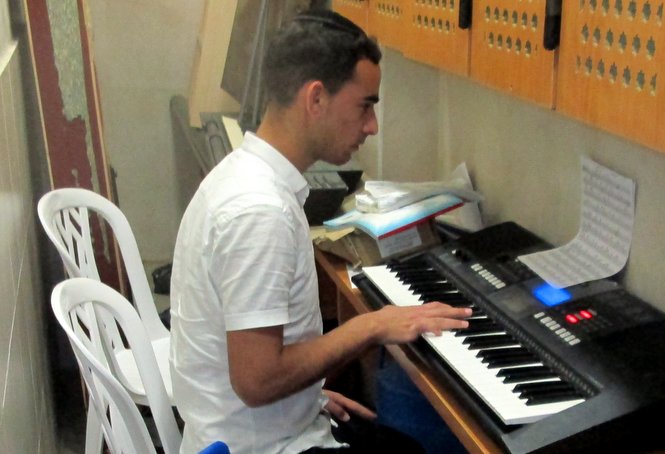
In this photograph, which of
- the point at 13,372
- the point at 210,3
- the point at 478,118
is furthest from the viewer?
the point at 210,3

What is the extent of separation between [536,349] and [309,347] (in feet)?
1.24

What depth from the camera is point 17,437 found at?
1.56 metres

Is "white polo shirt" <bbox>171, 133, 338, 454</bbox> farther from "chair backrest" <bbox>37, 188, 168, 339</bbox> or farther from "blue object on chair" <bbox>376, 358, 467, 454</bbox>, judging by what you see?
"chair backrest" <bbox>37, 188, 168, 339</bbox>

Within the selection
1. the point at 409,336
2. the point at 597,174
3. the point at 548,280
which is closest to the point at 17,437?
the point at 409,336

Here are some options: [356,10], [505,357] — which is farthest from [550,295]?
[356,10]

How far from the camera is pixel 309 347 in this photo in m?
1.38

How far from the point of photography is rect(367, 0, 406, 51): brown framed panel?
1.94 m

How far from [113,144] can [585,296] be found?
252 centimetres

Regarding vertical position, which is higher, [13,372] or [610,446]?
[610,446]

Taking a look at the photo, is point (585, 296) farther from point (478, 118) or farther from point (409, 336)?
point (478, 118)

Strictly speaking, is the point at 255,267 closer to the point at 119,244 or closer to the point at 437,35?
the point at 437,35

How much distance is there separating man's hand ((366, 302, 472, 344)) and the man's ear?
14.7 inches

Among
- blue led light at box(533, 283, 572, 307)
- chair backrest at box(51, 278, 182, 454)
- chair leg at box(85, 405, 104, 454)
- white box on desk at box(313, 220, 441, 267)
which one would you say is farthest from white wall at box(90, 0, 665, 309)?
chair leg at box(85, 405, 104, 454)

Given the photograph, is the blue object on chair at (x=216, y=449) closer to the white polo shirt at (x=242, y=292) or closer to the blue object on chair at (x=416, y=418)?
the white polo shirt at (x=242, y=292)
